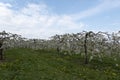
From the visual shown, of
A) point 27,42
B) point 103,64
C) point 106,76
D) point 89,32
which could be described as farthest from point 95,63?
point 27,42

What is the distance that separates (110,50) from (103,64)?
9741mm

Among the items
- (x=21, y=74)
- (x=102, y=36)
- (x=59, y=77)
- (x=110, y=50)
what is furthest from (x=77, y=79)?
(x=110, y=50)

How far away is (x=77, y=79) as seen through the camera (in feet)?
115

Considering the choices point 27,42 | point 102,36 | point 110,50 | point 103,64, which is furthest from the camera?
point 27,42

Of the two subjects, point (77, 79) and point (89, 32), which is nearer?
point (77, 79)

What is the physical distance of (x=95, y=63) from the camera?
53750 millimetres

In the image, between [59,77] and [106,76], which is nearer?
[59,77]

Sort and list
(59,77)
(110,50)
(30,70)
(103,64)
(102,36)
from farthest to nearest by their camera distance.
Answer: (110,50) < (102,36) < (103,64) < (30,70) < (59,77)

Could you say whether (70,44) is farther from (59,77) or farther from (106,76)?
(59,77)

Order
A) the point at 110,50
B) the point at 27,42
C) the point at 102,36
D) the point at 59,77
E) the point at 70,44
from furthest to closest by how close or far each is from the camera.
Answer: the point at 27,42, the point at 70,44, the point at 110,50, the point at 102,36, the point at 59,77

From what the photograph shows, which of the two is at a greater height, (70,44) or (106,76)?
(70,44)

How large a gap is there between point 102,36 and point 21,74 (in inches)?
1057

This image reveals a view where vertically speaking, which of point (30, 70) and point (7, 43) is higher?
point (7, 43)

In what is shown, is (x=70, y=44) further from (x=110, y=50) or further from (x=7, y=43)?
(x=7, y=43)
